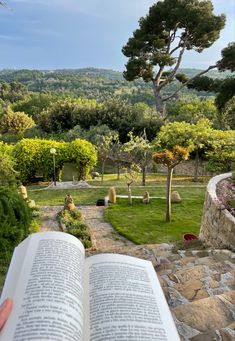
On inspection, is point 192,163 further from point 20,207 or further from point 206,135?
point 20,207

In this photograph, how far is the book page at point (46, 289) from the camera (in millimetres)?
1574

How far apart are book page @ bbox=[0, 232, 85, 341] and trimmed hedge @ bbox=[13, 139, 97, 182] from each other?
710 inches

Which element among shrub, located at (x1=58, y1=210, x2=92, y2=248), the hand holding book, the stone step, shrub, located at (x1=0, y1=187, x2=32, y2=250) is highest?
the hand holding book

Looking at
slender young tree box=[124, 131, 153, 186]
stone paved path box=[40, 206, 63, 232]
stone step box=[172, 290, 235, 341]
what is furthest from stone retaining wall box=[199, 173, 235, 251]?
slender young tree box=[124, 131, 153, 186]

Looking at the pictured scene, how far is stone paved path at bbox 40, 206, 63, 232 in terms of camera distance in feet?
37.9

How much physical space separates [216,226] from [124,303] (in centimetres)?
424

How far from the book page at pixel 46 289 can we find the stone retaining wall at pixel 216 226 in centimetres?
330

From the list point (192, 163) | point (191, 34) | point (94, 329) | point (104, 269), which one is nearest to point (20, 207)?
point (104, 269)

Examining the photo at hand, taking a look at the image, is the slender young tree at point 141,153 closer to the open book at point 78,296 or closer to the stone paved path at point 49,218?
the stone paved path at point 49,218

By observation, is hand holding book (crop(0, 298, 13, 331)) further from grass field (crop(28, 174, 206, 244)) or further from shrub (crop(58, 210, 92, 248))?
grass field (crop(28, 174, 206, 244))

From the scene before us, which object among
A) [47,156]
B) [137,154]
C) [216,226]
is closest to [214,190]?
[216,226]

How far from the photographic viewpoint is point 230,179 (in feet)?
27.4

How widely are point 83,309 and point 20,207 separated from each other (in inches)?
179

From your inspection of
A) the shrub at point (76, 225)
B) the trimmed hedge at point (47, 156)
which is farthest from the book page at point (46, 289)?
the trimmed hedge at point (47, 156)
